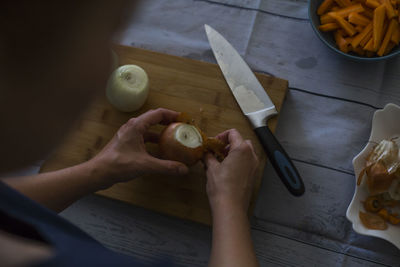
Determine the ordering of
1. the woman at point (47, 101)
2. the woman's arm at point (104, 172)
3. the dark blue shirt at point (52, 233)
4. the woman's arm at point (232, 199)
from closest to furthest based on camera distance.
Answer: the woman at point (47, 101) → the dark blue shirt at point (52, 233) → the woman's arm at point (232, 199) → the woman's arm at point (104, 172)

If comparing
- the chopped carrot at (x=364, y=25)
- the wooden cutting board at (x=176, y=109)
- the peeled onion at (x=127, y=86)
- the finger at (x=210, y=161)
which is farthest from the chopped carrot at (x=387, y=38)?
the peeled onion at (x=127, y=86)

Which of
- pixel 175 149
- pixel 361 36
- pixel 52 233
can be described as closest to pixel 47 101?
pixel 52 233

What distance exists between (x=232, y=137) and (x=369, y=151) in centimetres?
39

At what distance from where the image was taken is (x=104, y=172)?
96 centimetres

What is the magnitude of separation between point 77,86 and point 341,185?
90 centimetres

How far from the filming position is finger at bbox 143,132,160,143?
1032 millimetres

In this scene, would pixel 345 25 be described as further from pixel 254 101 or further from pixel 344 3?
pixel 254 101

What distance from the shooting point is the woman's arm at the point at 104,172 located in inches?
37.3

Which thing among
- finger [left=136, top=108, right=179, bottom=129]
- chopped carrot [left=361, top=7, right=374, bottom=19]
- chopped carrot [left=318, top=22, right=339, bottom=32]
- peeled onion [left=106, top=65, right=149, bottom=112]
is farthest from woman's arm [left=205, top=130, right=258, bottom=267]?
chopped carrot [left=361, top=7, right=374, bottom=19]

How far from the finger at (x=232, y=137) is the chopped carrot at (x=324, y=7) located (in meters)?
0.47

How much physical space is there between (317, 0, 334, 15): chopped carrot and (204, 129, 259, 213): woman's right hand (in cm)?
49

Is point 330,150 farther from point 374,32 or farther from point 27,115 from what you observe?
point 27,115

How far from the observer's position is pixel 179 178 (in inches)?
41.4

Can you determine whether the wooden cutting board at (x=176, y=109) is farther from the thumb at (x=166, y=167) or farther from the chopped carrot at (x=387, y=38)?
the chopped carrot at (x=387, y=38)
